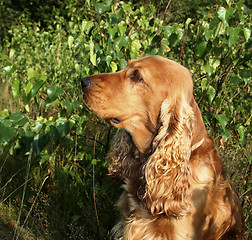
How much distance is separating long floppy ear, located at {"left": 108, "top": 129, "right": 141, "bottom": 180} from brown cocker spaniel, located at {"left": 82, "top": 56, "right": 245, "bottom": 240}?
0.21 m

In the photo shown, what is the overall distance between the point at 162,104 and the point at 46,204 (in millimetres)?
1456

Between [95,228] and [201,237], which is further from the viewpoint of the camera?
[95,228]

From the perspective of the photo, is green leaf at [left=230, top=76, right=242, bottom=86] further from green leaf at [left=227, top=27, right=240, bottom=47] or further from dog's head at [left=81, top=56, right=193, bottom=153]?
dog's head at [left=81, top=56, right=193, bottom=153]

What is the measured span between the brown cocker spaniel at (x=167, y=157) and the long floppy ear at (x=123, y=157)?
0.21 metres

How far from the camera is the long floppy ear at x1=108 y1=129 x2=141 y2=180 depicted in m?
2.76

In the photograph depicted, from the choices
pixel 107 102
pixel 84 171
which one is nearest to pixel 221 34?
pixel 107 102

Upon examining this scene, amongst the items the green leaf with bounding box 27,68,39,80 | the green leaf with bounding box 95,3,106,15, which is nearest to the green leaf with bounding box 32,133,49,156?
the green leaf with bounding box 27,68,39,80

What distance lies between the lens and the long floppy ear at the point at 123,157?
2756mm

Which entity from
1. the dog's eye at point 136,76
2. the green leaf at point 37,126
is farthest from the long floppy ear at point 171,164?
the green leaf at point 37,126

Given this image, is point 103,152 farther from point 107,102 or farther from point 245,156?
point 245,156

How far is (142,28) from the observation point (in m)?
3.40

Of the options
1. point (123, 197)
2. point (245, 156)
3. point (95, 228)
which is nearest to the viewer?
point (123, 197)

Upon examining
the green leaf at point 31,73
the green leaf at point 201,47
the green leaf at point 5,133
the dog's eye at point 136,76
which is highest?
the green leaf at point 201,47

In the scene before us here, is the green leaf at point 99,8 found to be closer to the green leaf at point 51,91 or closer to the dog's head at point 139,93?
the dog's head at point 139,93
